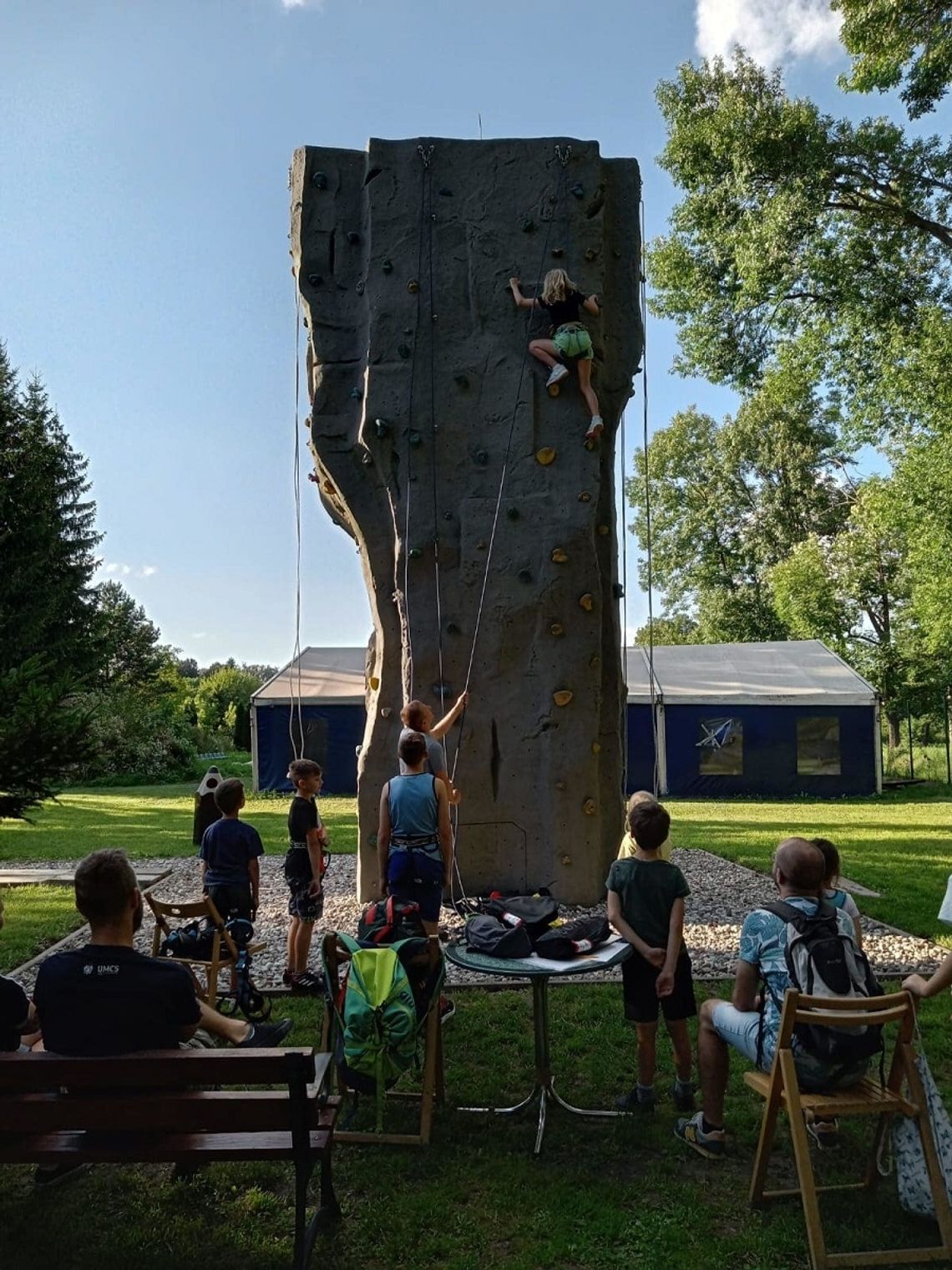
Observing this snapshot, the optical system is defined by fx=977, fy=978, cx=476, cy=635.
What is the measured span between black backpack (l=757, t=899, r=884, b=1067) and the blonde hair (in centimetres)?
625

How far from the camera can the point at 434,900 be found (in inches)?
219

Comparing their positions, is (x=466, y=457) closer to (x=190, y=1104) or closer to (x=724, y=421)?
(x=190, y=1104)

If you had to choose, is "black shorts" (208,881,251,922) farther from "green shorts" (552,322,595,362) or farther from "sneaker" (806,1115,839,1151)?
"green shorts" (552,322,595,362)

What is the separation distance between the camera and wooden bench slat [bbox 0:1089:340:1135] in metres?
3.14

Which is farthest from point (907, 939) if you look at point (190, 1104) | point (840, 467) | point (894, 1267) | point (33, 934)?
point (840, 467)

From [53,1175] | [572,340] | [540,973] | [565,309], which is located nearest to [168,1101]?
[53,1175]

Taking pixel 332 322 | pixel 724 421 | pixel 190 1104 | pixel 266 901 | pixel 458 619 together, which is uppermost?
pixel 724 421

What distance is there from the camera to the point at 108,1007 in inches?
130

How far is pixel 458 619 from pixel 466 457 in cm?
148

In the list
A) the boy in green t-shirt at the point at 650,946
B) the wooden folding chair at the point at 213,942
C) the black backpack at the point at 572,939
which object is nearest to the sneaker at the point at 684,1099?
the boy in green t-shirt at the point at 650,946

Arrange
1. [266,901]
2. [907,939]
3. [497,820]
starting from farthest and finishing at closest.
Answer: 1. [266,901]
2. [497,820]
3. [907,939]

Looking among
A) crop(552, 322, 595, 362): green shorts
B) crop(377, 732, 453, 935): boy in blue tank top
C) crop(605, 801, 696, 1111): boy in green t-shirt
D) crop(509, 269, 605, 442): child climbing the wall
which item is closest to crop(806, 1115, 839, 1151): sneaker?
crop(605, 801, 696, 1111): boy in green t-shirt

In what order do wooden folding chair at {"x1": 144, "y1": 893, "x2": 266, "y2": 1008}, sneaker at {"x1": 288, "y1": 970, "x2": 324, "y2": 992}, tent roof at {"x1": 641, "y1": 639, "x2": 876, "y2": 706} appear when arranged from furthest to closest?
tent roof at {"x1": 641, "y1": 639, "x2": 876, "y2": 706} < sneaker at {"x1": 288, "y1": 970, "x2": 324, "y2": 992} < wooden folding chair at {"x1": 144, "y1": 893, "x2": 266, "y2": 1008}

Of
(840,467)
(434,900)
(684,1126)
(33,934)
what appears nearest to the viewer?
(684,1126)
